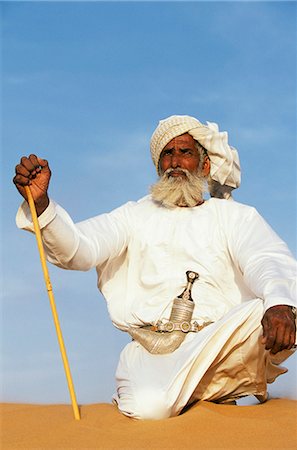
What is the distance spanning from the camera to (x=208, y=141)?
24.4ft

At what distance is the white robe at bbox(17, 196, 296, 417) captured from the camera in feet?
20.1

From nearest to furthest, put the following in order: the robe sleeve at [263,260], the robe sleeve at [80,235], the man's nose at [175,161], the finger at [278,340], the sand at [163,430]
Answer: the sand at [163,430] → the finger at [278,340] → the robe sleeve at [263,260] → the robe sleeve at [80,235] → the man's nose at [175,161]

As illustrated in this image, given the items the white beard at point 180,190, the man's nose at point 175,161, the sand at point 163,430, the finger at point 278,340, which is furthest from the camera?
the man's nose at point 175,161

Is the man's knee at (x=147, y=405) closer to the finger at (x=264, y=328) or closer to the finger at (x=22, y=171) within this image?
the finger at (x=264, y=328)

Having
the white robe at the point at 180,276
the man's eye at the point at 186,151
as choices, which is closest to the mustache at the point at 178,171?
the man's eye at the point at 186,151

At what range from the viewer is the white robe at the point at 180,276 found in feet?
20.1

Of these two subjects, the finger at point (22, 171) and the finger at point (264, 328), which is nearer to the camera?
the finger at point (264, 328)

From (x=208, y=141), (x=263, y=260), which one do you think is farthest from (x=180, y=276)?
(x=208, y=141)

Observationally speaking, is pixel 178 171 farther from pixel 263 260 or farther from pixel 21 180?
pixel 21 180

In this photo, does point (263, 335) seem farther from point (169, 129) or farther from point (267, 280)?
point (169, 129)

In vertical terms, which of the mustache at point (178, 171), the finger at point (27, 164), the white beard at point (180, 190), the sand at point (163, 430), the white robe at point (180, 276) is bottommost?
the sand at point (163, 430)

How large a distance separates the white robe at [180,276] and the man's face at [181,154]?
347 millimetres

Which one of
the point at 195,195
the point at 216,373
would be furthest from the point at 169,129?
the point at 216,373

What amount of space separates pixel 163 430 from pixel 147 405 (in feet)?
1.79
